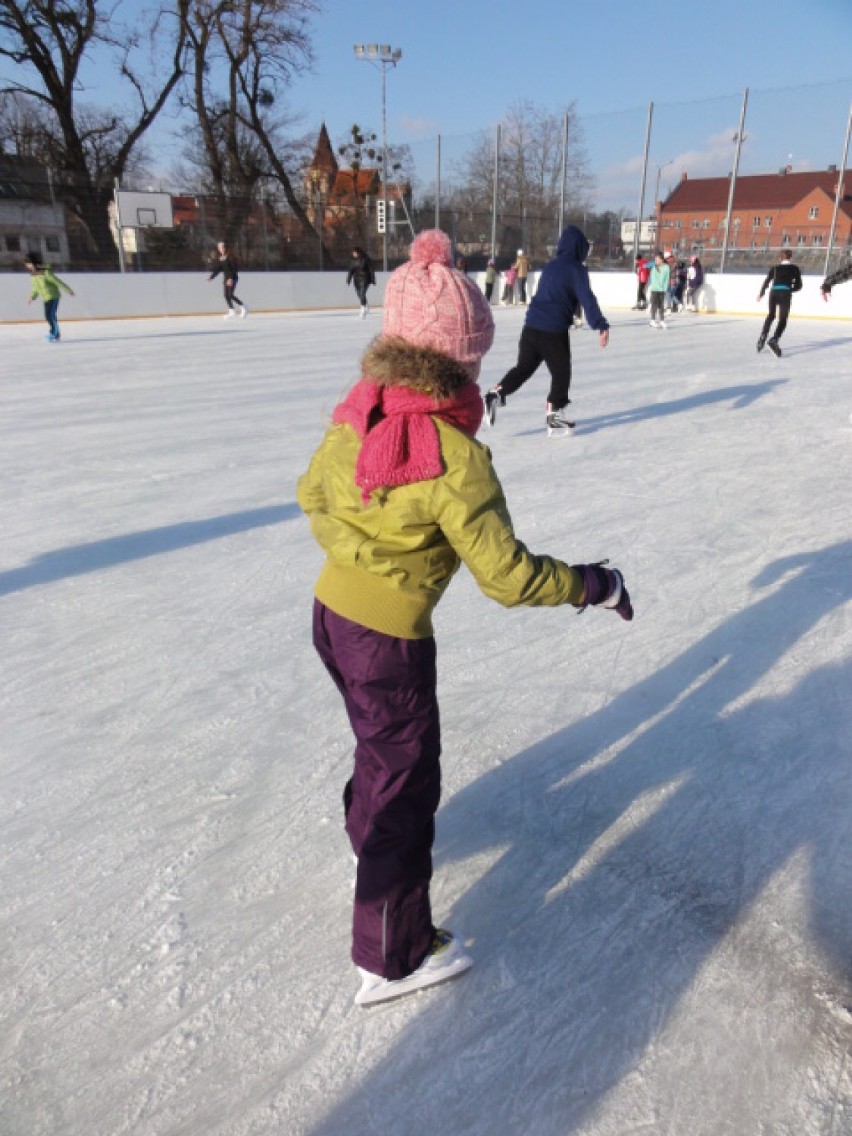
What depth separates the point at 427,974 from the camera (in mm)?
1470

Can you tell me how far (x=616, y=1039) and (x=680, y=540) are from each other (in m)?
2.67

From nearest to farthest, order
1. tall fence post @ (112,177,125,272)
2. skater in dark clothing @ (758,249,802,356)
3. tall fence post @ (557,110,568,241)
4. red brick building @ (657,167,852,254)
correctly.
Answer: skater in dark clothing @ (758,249,802,356), red brick building @ (657,167,852,254), tall fence post @ (112,177,125,272), tall fence post @ (557,110,568,241)

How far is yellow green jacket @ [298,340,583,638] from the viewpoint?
4.14 feet

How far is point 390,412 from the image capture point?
1296 mm

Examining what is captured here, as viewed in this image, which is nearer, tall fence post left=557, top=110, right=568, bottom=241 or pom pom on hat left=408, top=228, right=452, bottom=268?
pom pom on hat left=408, top=228, right=452, bottom=268

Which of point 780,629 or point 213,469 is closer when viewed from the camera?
point 780,629

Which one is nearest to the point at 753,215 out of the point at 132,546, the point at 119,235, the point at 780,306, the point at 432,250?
the point at 780,306

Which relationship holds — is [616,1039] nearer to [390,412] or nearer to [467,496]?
[467,496]

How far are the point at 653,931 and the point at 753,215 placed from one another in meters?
19.8

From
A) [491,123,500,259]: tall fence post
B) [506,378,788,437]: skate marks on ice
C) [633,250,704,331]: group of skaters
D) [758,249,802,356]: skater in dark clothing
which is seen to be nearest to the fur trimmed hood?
[506,378,788,437]: skate marks on ice

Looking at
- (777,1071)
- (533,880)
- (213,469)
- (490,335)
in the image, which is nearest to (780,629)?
(533,880)

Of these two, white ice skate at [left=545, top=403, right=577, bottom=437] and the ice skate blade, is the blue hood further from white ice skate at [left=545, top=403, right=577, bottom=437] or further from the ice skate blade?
the ice skate blade

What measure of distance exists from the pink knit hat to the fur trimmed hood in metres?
0.01

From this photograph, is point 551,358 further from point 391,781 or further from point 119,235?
point 119,235
